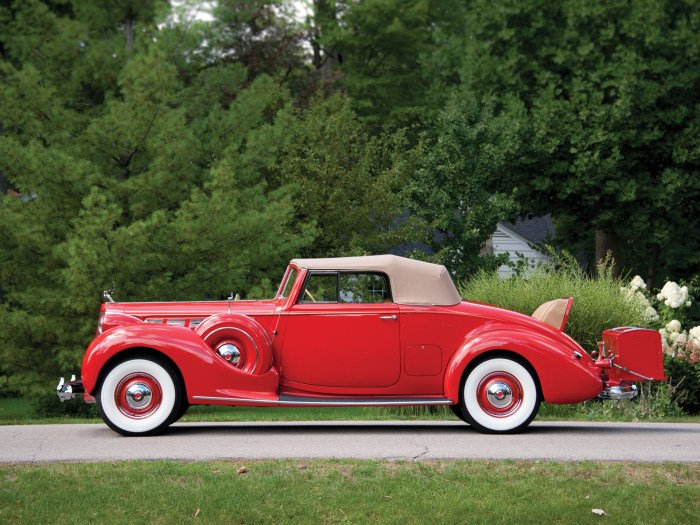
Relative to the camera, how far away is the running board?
1014 centimetres

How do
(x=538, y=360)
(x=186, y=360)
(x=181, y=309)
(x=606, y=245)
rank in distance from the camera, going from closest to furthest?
1. (x=186, y=360)
2. (x=538, y=360)
3. (x=181, y=309)
4. (x=606, y=245)

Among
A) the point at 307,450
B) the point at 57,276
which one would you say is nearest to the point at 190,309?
the point at 307,450

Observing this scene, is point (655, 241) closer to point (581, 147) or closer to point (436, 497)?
point (581, 147)

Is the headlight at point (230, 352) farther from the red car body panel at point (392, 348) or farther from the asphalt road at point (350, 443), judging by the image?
the asphalt road at point (350, 443)

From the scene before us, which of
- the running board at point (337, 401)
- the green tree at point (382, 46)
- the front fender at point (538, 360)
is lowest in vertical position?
the running board at point (337, 401)

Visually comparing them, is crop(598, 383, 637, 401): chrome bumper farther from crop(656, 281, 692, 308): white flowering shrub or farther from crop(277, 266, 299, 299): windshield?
crop(656, 281, 692, 308): white flowering shrub

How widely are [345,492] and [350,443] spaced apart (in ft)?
6.29

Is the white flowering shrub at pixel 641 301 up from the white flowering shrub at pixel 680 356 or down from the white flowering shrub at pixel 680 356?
up

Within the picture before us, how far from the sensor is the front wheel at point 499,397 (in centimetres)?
1034

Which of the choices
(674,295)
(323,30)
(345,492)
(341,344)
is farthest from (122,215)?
(323,30)

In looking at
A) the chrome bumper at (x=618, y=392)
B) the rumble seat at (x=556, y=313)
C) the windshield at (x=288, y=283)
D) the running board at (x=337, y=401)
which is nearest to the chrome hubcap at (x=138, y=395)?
the running board at (x=337, y=401)

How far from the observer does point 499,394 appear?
10.4m

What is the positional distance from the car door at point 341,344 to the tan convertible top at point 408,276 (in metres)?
0.22

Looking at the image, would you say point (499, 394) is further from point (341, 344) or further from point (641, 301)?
point (641, 301)
